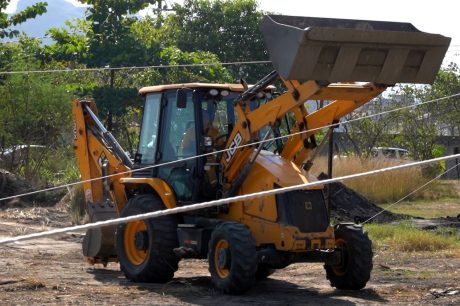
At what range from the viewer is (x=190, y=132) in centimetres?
1402

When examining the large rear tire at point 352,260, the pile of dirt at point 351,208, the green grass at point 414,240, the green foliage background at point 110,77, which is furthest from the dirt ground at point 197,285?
the green foliage background at point 110,77

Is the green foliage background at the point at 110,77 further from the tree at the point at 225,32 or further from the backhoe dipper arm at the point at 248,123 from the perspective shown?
the backhoe dipper arm at the point at 248,123

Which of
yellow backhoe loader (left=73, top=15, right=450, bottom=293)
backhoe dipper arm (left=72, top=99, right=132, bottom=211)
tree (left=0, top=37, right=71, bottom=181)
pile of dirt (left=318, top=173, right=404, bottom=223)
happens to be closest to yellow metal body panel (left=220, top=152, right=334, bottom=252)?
yellow backhoe loader (left=73, top=15, right=450, bottom=293)

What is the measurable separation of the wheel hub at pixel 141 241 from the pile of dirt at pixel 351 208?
9.48 meters

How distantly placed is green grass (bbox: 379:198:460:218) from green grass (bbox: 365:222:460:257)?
267 inches

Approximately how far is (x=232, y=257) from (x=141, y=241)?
6.98 ft

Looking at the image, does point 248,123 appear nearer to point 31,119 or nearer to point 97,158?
point 97,158

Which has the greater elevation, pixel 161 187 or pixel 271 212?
pixel 161 187

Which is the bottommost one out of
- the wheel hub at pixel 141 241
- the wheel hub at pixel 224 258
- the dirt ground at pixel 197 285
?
the dirt ground at pixel 197 285

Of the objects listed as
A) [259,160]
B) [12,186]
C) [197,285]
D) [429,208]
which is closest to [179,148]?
[259,160]

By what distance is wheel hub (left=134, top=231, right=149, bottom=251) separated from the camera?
14133mm

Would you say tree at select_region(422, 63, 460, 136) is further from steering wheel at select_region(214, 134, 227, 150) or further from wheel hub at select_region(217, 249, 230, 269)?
wheel hub at select_region(217, 249, 230, 269)

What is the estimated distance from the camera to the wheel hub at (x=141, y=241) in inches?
556

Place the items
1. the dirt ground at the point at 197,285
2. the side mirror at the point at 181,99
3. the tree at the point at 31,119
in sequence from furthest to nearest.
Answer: the tree at the point at 31,119, the side mirror at the point at 181,99, the dirt ground at the point at 197,285
